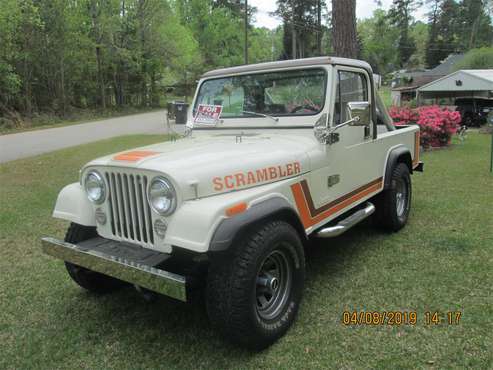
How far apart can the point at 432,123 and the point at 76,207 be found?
1118cm

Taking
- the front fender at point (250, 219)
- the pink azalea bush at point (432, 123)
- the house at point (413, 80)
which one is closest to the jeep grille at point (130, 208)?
the front fender at point (250, 219)

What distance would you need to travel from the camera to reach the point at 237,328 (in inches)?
101

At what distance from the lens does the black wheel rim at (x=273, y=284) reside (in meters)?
2.81

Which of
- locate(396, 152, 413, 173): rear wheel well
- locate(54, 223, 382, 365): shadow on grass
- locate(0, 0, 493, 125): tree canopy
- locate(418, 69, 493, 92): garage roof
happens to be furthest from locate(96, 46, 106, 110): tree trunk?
locate(54, 223, 382, 365): shadow on grass

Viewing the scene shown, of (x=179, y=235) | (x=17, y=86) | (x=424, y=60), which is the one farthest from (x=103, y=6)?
(x=424, y=60)

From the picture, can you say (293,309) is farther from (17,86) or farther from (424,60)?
(424,60)

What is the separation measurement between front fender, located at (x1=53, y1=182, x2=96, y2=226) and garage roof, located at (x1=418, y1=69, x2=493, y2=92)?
2227cm

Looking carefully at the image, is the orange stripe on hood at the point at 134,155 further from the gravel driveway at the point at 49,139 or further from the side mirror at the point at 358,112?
the gravel driveway at the point at 49,139

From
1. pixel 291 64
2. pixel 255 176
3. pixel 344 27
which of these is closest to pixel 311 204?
pixel 255 176

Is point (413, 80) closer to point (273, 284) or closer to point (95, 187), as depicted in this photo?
point (273, 284)

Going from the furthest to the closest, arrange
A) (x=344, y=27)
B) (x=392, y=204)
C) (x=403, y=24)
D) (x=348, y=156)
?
(x=403, y=24), (x=344, y=27), (x=392, y=204), (x=348, y=156)

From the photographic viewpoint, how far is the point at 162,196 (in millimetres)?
2602

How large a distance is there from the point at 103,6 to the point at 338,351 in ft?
101
